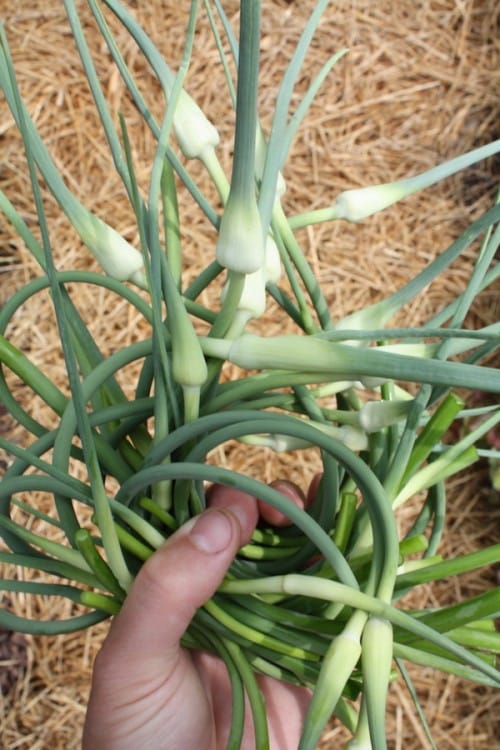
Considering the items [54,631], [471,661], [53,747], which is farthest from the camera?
[53,747]

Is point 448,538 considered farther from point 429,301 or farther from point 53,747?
point 53,747

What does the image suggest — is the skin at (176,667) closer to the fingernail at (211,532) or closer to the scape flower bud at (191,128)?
the fingernail at (211,532)

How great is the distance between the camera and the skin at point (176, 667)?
0.41m

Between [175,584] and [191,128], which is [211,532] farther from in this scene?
[191,128]

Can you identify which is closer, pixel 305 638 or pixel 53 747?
pixel 305 638

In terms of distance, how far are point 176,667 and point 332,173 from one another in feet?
2.54

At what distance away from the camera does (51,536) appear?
1011 mm

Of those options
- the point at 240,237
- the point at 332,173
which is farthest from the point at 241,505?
the point at 332,173

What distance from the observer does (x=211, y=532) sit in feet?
1.39

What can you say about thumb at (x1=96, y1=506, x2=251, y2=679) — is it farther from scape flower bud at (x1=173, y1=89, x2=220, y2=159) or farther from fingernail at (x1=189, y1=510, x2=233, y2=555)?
scape flower bud at (x1=173, y1=89, x2=220, y2=159)

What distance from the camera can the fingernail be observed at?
0.42 meters

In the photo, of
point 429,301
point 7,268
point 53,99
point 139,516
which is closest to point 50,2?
point 53,99

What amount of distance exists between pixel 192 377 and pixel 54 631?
185 millimetres

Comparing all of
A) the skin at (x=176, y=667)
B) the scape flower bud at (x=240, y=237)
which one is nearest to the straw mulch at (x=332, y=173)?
the skin at (x=176, y=667)
